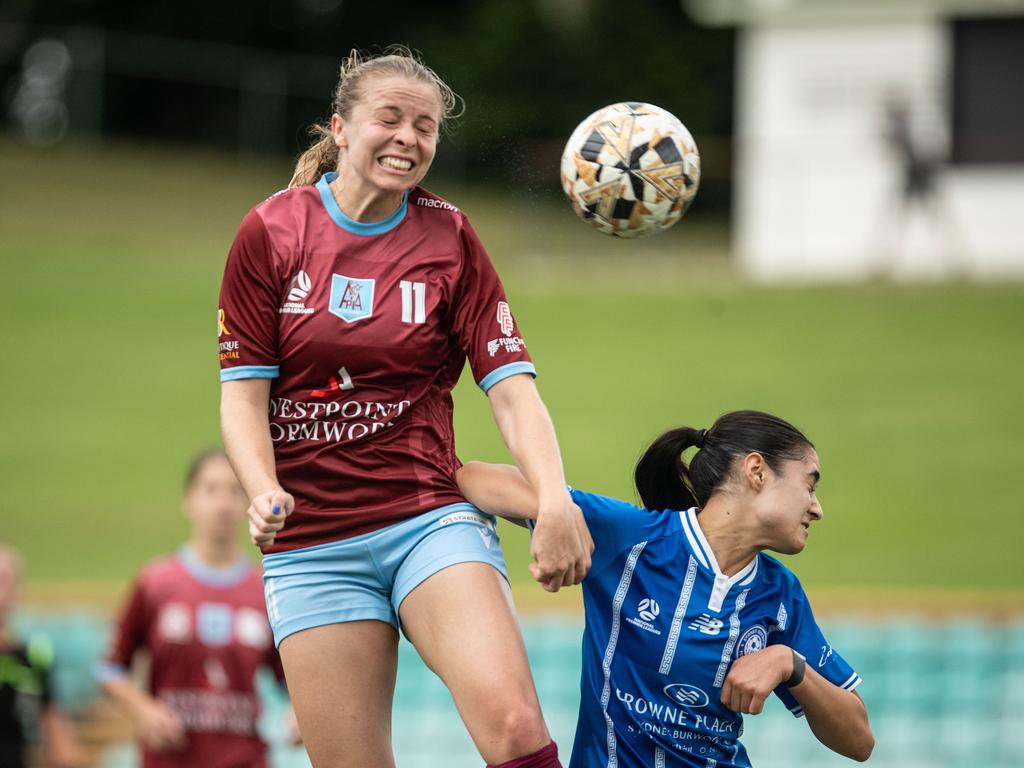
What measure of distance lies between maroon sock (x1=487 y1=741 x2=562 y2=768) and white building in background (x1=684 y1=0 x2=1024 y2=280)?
15867 millimetres

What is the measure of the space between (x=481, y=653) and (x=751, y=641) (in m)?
0.68

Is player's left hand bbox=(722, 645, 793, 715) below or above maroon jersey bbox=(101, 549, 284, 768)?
above

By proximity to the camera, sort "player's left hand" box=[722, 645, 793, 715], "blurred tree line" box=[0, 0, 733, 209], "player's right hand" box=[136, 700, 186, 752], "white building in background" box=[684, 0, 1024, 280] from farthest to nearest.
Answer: "blurred tree line" box=[0, 0, 733, 209] < "white building in background" box=[684, 0, 1024, 280] < "player's right hand" box=[136, 700, 186, 752] < "player's left hand" box=[722, 645, 793, 715]

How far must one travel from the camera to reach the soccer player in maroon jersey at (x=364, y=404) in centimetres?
346

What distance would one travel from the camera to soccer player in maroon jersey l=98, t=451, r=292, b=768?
571 cm

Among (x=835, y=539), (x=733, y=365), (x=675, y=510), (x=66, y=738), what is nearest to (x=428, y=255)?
(x=675, y=510)

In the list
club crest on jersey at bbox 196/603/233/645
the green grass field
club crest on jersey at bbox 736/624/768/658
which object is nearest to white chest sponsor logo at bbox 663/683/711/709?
club crest on jersey at bbox 736/624/768/658

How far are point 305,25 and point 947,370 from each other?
16.1m

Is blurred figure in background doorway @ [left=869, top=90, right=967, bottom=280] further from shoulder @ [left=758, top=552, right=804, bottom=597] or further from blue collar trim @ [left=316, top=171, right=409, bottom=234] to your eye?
blue collar trim @ [left=316, top=171, right=409, bottom=234]

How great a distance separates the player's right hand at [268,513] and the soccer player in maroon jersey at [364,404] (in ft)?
0.44

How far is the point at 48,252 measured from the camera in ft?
66.9

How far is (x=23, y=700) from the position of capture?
19.3ft

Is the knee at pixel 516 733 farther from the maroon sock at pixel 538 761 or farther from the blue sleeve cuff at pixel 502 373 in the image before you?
the blue sleeve cuff at pixel 502 373

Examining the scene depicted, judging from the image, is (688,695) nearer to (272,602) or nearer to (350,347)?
(272,602)
